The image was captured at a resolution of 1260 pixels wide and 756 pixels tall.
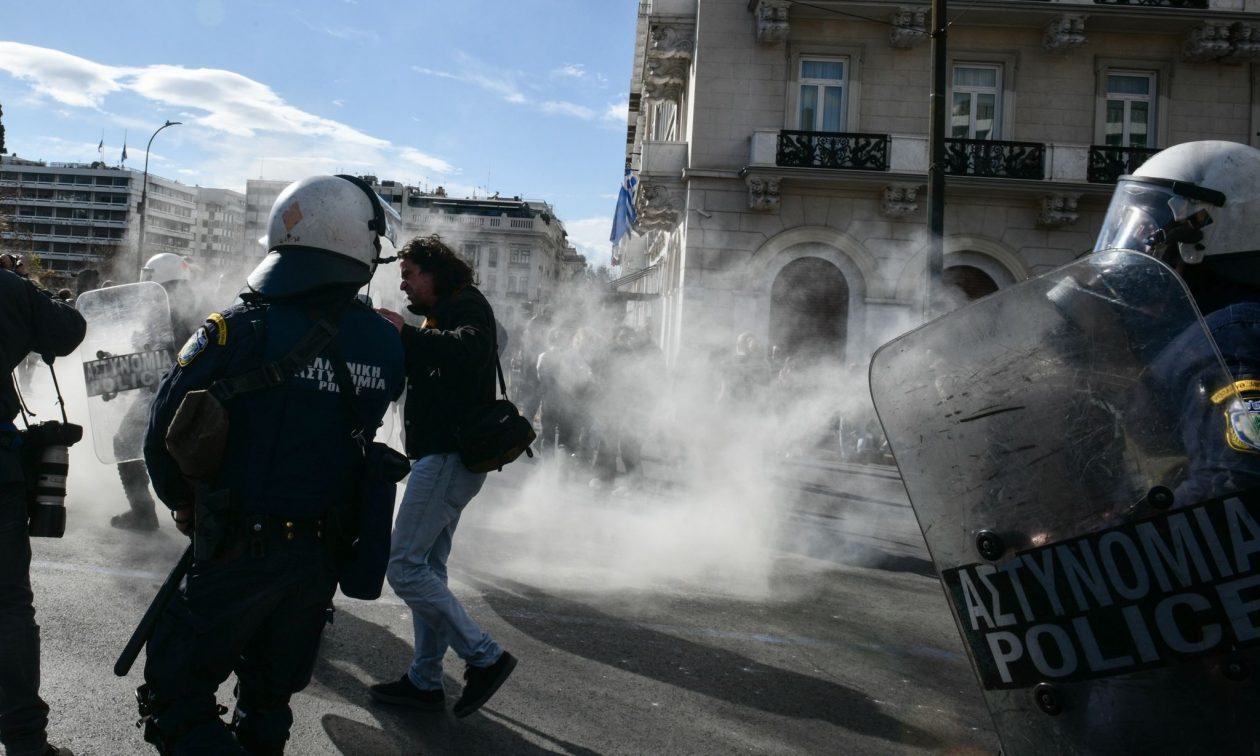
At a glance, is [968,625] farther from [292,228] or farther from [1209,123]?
[1209,123]

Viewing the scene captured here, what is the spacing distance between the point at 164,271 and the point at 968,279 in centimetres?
1622

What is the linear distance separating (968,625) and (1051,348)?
0.54 metres

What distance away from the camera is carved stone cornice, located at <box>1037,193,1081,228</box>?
18.9 meters

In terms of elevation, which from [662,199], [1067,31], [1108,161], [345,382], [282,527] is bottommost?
[282,527]

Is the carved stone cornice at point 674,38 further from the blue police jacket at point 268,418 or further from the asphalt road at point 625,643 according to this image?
the blue police jacket at point 268,418

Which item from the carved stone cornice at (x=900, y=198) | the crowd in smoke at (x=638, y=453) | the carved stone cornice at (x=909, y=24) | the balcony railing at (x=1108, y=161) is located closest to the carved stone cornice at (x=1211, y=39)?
the balcony railing at (x=1108, y=161)

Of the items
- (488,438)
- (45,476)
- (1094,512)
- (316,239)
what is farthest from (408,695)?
(1094,512)

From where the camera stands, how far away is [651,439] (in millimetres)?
11836

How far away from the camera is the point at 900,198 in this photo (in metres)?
18.9

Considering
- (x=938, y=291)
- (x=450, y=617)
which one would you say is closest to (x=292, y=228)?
(x=450, y=617)

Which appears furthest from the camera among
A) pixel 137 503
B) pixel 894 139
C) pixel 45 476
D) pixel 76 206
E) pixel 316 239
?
pixel 76 206

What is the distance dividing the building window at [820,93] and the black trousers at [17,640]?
1793cm

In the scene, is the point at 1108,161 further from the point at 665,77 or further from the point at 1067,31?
the point at 665,77

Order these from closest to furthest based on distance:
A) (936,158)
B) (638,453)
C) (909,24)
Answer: (936,158) < (638,453) < (909,24)
